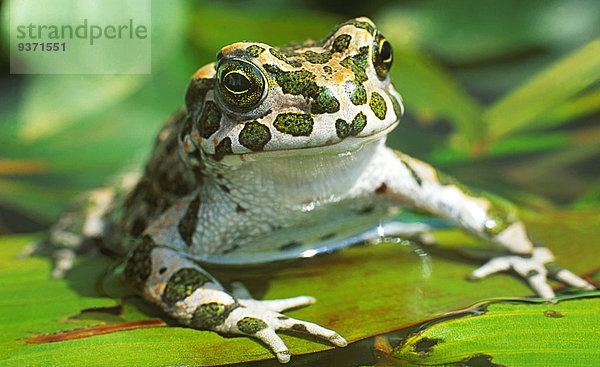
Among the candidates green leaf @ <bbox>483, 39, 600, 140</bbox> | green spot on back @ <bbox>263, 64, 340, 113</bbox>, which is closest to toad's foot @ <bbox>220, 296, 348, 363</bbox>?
green spot on back @ <bbox>263, 64, 340, 113</bbox>

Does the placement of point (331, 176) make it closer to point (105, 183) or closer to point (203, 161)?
point (203, 161)

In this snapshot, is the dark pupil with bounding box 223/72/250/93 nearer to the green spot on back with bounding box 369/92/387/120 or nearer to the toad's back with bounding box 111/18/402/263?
the toad's back with bounding box 111/18/402/263

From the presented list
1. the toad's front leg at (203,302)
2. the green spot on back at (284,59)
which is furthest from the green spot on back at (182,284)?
the green spot on back at (284,59)

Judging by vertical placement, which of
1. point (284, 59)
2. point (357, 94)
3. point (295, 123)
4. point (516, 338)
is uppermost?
point (284, 59)

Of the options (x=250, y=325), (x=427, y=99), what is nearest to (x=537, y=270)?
(x=250, y=325)

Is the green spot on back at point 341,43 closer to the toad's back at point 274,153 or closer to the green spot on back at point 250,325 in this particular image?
the toad's back at point 274,153

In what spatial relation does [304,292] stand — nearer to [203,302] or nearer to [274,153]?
[203,302]
